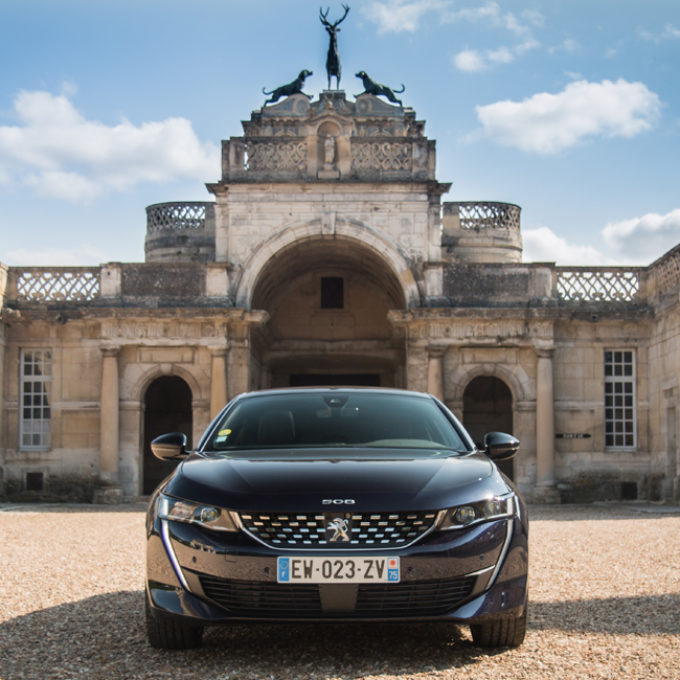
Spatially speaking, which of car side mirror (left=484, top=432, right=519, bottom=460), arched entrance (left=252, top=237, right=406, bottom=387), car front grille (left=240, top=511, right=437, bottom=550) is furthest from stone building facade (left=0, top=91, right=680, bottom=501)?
car front grille (left=240, top=511, right=437, bottom=550)

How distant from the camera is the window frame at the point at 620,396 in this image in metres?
21.8

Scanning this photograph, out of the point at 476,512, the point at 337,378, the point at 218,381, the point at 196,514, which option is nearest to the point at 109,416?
the point at 218,381

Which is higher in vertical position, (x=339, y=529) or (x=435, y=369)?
(x=435, y=369)

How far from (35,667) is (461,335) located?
16554mm

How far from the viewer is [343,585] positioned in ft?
15.7

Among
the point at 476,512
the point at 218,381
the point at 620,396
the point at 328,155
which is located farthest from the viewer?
the point at 620,396

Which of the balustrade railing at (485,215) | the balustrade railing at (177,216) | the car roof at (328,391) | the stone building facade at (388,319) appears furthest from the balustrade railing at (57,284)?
the car roof at (328,391)

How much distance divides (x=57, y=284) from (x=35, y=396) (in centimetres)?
268

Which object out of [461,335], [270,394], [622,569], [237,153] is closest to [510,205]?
[461,335]

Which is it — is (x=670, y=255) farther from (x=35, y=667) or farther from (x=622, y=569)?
(x=35, y=667)

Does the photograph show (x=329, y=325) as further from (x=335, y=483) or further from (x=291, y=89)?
(x=335, y=483)

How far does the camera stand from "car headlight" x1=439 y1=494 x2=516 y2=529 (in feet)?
16.3

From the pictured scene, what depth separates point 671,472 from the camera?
2042 cm

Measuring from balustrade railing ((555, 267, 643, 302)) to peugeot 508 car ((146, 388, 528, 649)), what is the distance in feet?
55.6
